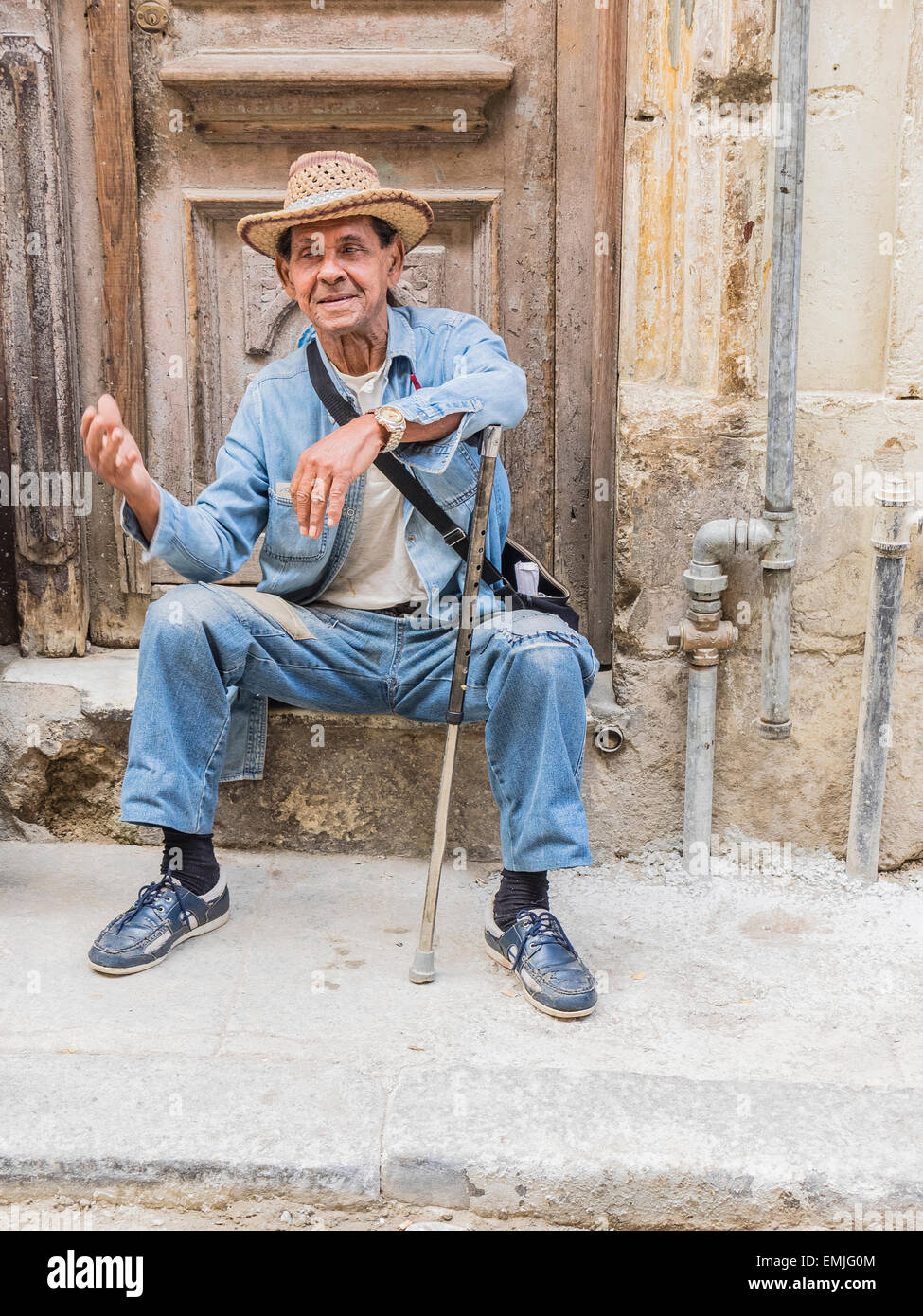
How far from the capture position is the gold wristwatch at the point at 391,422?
9.26 feet

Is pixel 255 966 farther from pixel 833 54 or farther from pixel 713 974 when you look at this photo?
pixel 833 54

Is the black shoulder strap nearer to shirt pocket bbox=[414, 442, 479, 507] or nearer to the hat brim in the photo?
shirt pocket bbox=[414, 442, 479, 507]

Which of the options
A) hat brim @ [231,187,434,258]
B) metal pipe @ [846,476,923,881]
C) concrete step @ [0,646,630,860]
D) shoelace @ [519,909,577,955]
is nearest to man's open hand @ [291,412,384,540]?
hat brim @ [231,187,434,258]

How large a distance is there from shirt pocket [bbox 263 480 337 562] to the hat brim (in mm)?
572

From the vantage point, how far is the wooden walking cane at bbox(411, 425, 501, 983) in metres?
2.84

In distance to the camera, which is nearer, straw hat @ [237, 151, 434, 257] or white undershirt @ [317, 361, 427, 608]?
straw hat @ [237, 151, 434, 257]

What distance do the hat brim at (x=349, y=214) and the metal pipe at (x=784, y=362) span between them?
0.84 meters

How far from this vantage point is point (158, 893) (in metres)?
3.13

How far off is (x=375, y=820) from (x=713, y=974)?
102cm

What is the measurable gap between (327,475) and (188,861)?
42.2 inches

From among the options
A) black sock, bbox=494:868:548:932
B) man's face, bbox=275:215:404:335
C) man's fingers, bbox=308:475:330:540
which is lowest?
black sock, bbox=494:868:548:932

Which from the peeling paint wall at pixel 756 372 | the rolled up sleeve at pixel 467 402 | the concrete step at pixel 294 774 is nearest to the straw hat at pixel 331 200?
the rolled up sleeve at pixel 467 402

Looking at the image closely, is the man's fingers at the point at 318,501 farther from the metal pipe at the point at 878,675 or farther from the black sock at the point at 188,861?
the metal pipe at the point at 878,675

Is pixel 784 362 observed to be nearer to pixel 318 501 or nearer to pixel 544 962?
pixel 318 501
